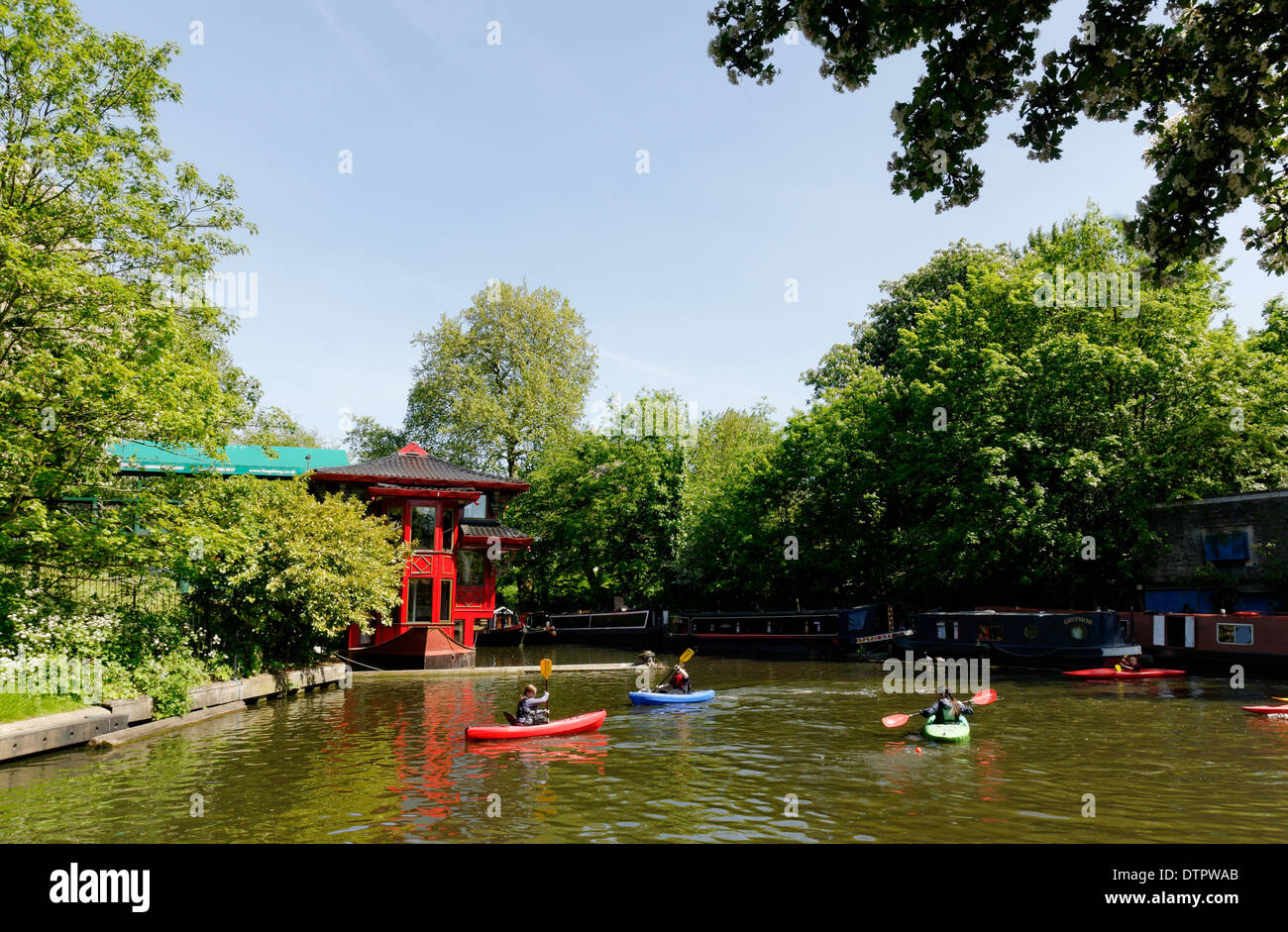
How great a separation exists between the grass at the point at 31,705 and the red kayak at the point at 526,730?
26.6ft

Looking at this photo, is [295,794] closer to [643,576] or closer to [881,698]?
[881,698]

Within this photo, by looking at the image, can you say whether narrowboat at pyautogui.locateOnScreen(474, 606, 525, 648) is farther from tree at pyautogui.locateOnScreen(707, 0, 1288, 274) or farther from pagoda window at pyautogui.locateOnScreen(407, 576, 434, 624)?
tree at pyautogui.locateOnScreen(707, 0, 1288, 274)

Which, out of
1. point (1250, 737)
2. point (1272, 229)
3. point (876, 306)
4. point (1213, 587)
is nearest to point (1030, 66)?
point (1272, 229)

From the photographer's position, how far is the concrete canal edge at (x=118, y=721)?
15.0 meters

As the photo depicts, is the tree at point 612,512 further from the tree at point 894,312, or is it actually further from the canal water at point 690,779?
the canal water at point 690,779

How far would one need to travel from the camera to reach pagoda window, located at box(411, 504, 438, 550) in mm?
38688

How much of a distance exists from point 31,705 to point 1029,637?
33242mm

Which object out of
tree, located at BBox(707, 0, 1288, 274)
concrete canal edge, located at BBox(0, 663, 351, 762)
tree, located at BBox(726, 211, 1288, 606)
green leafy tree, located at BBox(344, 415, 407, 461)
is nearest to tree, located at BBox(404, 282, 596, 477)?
green leafy tree, located at BBox(344, 415, 407, 461)

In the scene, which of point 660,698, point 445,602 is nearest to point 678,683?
point 660,698

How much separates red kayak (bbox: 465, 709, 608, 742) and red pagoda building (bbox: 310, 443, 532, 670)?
741 inches

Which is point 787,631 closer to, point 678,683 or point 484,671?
point 484,671

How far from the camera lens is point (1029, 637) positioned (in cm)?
3366
